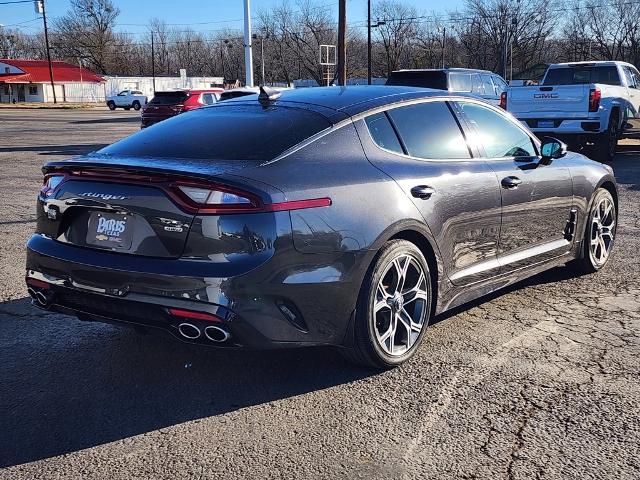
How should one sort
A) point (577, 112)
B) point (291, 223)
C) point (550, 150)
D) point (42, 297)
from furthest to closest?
1. point (577, 112)
2. point (550, 150)
3. point (42, 297)
4. point (291, 223)

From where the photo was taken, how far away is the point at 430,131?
15.0 ft

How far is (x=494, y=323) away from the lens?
15.9 feet

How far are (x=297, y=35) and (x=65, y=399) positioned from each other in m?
89.5

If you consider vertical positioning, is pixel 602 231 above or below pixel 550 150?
below

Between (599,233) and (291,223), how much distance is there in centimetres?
371

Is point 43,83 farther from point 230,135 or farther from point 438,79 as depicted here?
point 230,135

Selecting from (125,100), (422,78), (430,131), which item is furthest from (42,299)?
(125,100)

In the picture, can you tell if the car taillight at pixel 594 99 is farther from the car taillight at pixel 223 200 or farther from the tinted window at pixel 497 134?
the car taillight at pixel 223 200

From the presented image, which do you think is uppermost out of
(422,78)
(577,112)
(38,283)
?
(422,78)

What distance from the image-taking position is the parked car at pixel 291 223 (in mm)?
3414

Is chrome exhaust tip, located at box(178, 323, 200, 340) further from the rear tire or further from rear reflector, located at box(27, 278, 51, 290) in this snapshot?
the rear tire

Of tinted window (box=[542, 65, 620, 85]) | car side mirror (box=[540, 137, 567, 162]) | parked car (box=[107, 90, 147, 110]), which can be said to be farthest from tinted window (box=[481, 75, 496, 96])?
parked car (box=[107, 90, 147, 110])

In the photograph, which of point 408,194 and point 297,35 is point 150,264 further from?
point 297,35

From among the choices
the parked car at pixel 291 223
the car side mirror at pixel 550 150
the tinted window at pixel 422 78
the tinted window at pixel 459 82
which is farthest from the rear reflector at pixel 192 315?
the tinted window at pixel 459 82
